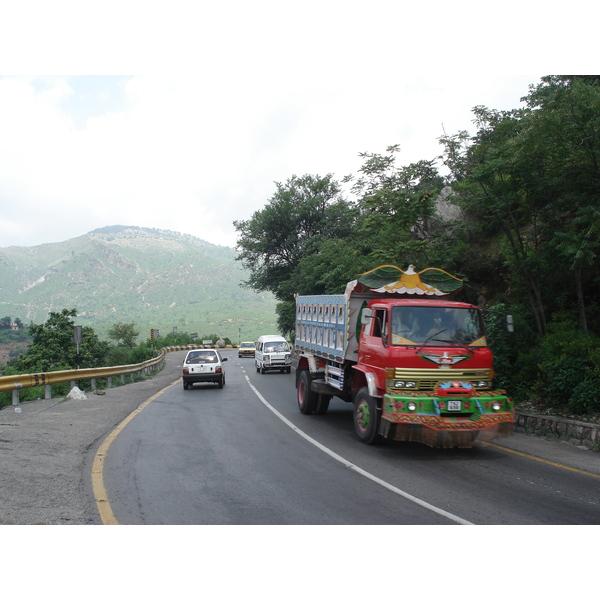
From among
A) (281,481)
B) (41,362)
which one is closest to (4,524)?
(281,481)

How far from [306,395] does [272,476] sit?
5967mm

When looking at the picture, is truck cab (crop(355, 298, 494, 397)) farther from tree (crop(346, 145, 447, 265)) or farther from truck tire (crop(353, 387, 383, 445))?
tree (crop(346, 145, 447, 265))

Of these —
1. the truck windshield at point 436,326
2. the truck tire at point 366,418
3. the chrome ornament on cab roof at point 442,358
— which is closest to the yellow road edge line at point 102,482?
the truck tire at point 366,418

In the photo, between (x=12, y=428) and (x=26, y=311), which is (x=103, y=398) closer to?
(x=12, y=428)

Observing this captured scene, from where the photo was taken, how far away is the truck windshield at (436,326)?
8.94m

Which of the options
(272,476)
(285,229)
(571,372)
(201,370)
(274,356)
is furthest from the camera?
(285,229)

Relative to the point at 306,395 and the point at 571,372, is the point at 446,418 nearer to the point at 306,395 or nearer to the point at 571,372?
the point at 571,372

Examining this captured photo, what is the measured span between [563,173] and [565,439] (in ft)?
19.3

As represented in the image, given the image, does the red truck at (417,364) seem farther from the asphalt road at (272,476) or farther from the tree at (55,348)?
the tree at (55,348)

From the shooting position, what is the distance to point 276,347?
29516 millimetres

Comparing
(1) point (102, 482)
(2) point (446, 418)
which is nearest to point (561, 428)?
(2) point (446, 418)

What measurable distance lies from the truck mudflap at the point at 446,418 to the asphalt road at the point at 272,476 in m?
0.42

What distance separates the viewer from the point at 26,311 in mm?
183000

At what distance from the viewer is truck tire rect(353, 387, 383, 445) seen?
359 inches
